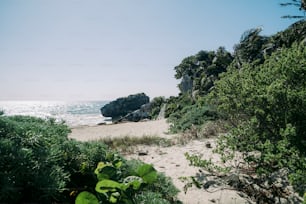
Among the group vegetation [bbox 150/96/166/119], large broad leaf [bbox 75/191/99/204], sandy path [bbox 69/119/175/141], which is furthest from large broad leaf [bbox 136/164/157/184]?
vegetation [bbox 150/96/166/119]

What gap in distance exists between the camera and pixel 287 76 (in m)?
4.94

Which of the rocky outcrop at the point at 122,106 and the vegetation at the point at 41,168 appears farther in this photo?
the rocky outcrop at the point at 122,106

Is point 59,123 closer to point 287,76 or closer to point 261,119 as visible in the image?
point 261,119

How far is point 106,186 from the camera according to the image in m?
1.76

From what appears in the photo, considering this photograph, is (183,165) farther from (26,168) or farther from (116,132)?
(116,132)

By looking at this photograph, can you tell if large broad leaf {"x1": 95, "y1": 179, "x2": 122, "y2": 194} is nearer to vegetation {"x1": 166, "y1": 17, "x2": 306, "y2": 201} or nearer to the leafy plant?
the leafy plant

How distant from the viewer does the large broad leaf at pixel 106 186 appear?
1.75 meters

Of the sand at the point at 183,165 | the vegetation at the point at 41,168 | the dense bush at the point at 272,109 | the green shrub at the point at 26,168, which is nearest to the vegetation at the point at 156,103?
the sand at the point at 183,165

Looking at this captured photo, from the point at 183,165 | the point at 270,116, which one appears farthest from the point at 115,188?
the point at 183,165

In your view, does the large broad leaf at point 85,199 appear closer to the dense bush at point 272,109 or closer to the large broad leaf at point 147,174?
the large broad leaf at point 147,174

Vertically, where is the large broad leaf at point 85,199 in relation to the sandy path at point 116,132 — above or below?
above

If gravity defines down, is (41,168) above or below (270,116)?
below

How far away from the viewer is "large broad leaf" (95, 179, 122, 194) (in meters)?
1.75

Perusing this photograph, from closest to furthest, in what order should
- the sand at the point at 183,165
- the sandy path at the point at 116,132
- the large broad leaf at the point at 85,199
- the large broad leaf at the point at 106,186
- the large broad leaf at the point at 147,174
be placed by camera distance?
the large broad leaf at the point at 85,199, the large broad leaf at the point at 106,186, the large broad leaf at the point at 147,174, the sand at the point at 183,165, the sandy path at the point at 116,132
